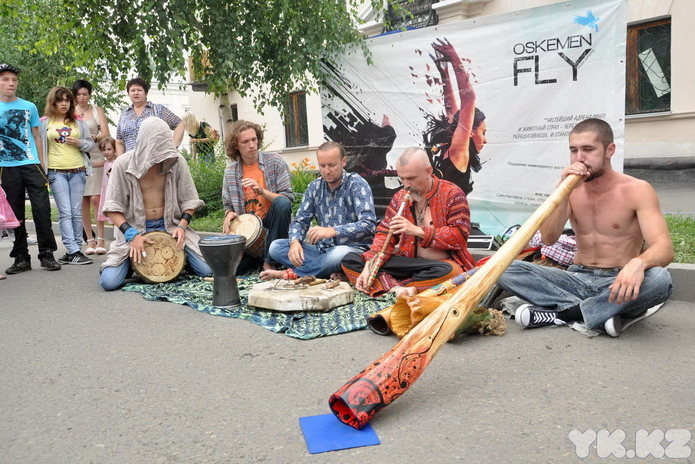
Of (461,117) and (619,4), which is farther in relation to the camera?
(461,117)

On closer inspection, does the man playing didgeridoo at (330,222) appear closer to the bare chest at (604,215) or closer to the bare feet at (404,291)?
the bare feet at (404,291)

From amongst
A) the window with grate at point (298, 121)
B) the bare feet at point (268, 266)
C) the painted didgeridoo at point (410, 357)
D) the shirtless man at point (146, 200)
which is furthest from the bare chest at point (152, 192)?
the window with grate at point (298, 121)

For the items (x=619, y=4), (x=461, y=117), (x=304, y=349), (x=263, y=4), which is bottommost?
(x=304, y=349)

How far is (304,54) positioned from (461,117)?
2.42 meters

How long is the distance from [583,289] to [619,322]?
1.02 feet

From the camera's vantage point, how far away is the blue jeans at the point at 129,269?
546 centimetres

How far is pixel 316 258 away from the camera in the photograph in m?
5.29

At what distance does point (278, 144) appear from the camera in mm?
19406

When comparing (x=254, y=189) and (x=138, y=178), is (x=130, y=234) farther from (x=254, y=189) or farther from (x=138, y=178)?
(x=254, y=189)

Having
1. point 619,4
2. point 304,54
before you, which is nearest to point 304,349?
point 619,4

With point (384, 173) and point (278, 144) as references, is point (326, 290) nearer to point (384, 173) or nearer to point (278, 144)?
point (384, 173)

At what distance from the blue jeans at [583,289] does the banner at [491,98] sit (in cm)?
165

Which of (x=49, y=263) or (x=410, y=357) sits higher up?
(x=410, y=357)

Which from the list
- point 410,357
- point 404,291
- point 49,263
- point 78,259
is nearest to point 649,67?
point 404,291
